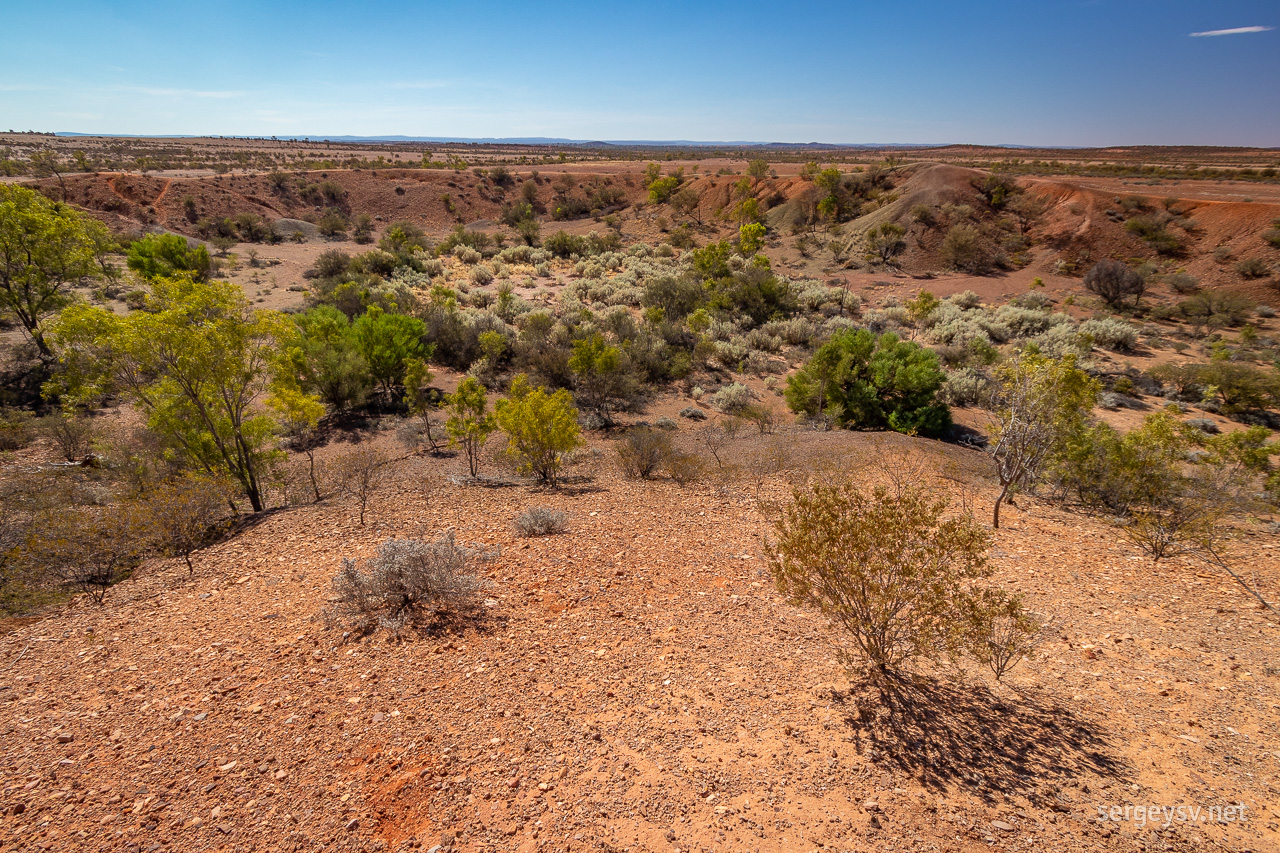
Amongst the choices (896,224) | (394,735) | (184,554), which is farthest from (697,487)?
(896,224)

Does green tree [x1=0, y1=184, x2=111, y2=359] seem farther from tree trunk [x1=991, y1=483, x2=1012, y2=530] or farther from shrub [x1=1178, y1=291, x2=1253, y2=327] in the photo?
shrub [x1=1178, y1=291, x2=1253, y2=327]

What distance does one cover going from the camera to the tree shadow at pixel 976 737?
4.07m

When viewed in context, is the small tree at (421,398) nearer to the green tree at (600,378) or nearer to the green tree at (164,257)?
the green tree at (600,378)

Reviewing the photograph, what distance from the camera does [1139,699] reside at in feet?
15.9

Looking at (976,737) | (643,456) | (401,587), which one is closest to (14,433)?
(401,587)

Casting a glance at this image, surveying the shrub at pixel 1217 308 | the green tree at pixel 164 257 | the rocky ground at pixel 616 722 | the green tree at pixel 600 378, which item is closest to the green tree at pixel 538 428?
the rocky ground at pixel 616 722

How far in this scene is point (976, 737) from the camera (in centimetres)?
445

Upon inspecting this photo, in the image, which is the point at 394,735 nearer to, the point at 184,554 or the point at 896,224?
the point at 184,554

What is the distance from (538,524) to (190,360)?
22.5 feet

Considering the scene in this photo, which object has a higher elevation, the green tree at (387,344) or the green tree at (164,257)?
the green tree at (164,257)

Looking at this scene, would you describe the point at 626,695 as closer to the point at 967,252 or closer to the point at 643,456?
the point at 643,456

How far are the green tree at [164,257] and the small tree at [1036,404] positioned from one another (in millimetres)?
33594

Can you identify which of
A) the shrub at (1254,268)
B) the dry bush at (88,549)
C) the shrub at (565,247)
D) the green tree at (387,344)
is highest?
the shrub at (565,247)

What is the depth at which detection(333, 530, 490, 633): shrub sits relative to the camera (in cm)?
608
